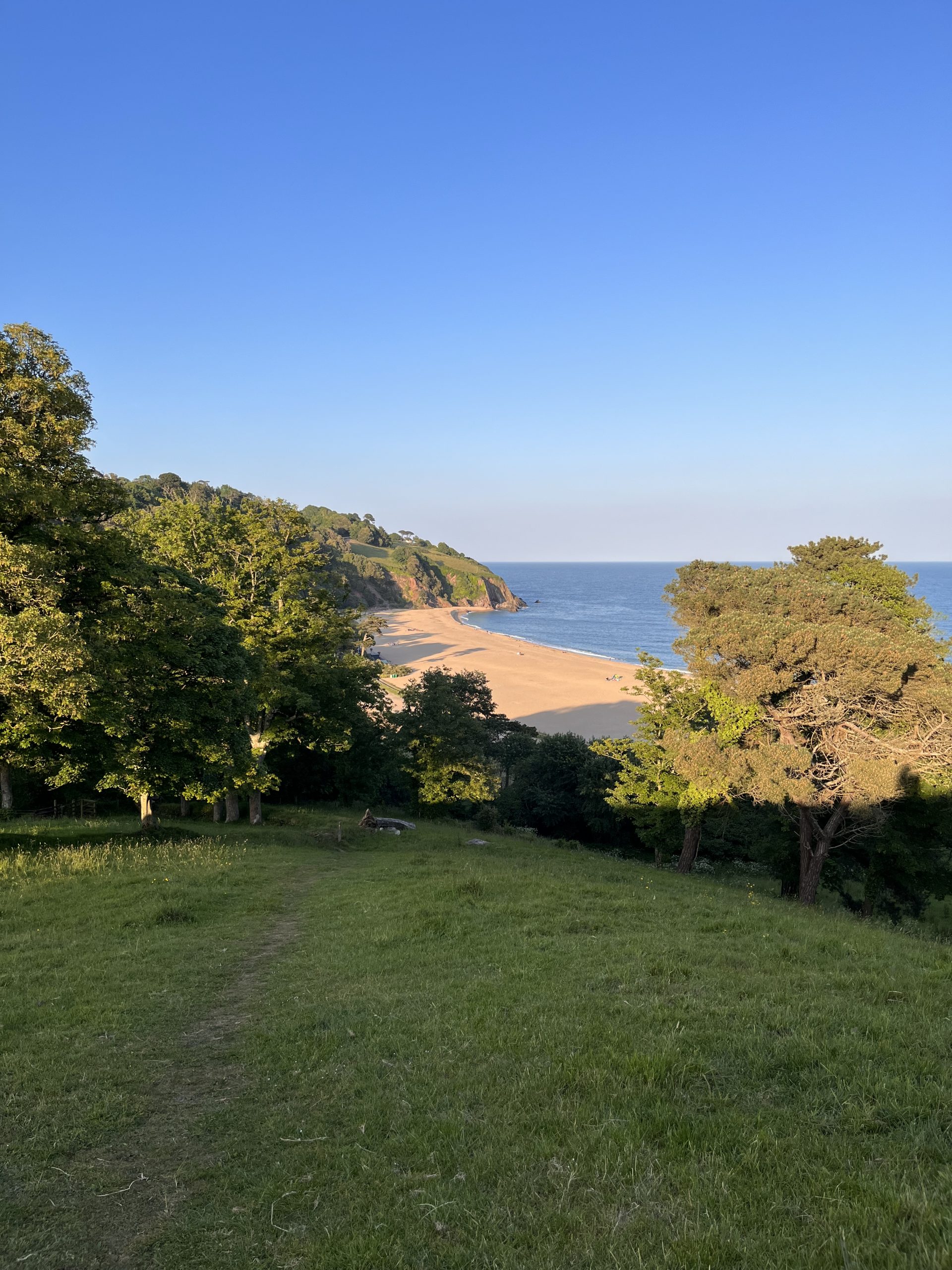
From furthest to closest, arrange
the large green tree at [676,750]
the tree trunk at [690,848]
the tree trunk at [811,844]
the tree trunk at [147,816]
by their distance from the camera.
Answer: the tree trunk at [690,848] < the large green tree at [676,750] < the tree trunk at [147,816] < the tree trunk at [811,844]

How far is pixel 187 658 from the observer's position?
20.7 metres

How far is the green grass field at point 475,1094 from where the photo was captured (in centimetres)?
447

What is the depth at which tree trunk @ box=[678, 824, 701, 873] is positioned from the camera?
94.8ft

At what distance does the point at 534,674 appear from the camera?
103875 millimetres

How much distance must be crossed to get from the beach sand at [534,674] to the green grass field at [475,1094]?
45.4 meters

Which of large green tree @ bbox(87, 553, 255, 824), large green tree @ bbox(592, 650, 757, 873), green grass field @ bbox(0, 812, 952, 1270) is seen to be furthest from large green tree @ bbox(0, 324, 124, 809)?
large green tree @ bbox(592, 650, 757, 873)

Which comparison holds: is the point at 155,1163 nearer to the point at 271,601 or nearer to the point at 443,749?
the point at 271,601

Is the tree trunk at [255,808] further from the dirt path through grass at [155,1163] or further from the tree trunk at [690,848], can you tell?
the dirt path through grass at [155,1163]

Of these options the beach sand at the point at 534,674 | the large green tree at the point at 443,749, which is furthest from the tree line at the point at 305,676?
the beach sand at the point at 534,674

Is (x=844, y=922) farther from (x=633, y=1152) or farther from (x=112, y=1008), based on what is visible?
(x=112, y=1008)

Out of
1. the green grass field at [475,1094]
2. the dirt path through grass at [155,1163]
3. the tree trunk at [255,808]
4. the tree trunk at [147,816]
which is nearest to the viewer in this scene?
the green grass field at [475,1094]

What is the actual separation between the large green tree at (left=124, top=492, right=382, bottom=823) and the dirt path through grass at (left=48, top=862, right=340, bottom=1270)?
18392mm

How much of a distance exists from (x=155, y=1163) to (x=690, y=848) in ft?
88.1

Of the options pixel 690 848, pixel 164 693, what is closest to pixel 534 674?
pixel 690 848
